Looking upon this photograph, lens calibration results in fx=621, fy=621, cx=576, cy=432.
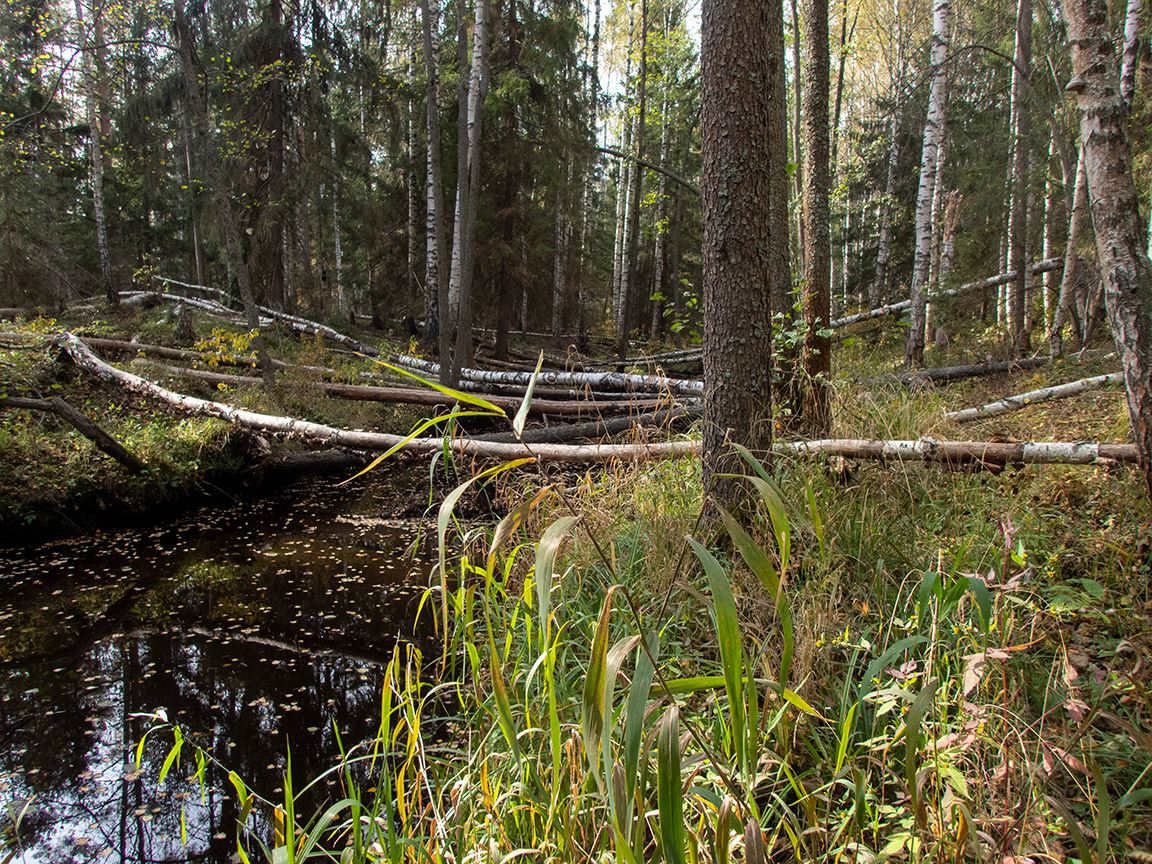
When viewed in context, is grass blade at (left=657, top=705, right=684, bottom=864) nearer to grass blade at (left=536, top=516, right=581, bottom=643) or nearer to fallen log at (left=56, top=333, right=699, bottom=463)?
grass blade at (left=536, top=516, right=581, bottom=643)

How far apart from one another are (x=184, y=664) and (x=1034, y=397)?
Answer: 6755 millimetres

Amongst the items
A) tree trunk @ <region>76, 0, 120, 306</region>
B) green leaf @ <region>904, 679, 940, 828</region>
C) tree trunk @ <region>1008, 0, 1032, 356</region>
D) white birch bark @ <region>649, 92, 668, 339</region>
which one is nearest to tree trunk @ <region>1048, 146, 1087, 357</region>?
tree trunk @ <region>1008, 0, 1032, 356</region>

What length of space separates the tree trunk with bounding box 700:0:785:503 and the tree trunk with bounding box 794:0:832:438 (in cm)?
156

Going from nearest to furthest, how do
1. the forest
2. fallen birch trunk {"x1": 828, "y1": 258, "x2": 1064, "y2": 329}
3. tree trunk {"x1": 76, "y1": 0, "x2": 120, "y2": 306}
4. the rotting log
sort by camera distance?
the forest < the rotting log < fallen birch trunk {"x1": 828, "y1": 258, "x2": 1064, "y2": 329} < tree trunk {"x1": 76, "y1": 0, "x2": 120, "y2": 306}

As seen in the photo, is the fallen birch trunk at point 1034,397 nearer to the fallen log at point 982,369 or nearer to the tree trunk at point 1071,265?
the fallen log at point 982,369

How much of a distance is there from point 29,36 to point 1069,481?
17670 mm

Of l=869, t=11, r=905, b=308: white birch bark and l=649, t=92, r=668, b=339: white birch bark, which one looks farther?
l=649, t=92, r=668, b=339: white birch bark

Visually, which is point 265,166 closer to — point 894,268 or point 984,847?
point 894,268

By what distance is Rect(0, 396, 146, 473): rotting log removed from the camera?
223 inches

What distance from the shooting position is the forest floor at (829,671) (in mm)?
1368

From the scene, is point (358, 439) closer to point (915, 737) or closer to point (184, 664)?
point (184, 664)

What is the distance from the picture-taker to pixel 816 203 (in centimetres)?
492

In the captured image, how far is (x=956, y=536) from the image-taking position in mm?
3139

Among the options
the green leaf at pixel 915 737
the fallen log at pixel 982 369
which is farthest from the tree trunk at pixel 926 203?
the green leaf at pixel 915 737
